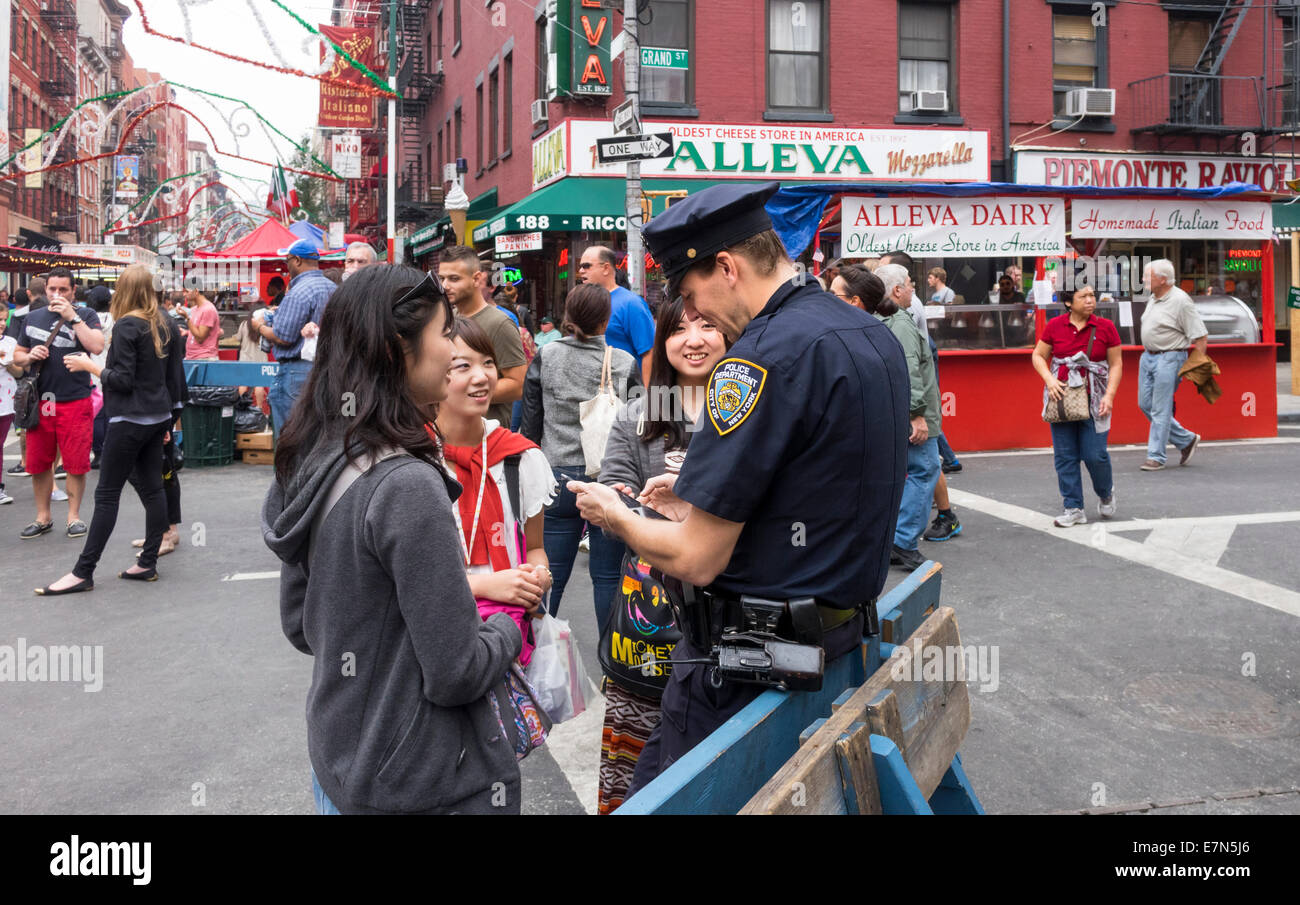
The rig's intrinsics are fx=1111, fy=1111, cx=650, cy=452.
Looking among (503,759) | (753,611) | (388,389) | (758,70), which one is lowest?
(503,759)

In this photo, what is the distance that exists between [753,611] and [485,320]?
4.17 meters

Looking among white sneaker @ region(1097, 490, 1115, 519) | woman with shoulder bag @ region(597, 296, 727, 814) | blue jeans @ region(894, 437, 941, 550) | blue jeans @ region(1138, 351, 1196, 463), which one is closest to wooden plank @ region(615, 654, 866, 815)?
woman with shoulder bag @ region(597, 296, 727, 814)

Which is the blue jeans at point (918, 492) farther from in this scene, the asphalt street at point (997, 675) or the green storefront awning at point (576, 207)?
the green storefront awning at point (576, 207)

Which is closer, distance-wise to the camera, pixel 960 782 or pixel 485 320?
pixel 960 782

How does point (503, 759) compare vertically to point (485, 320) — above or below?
below

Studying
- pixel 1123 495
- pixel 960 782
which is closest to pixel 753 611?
pixel 960 782

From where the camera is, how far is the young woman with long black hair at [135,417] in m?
7.32

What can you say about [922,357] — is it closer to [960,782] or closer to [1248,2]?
[960,782]

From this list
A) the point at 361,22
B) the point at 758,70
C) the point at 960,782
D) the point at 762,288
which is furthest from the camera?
the point at 361,22

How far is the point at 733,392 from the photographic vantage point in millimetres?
2203

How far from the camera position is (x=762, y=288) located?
237cm

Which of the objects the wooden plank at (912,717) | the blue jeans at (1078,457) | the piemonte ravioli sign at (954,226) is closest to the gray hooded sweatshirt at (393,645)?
the wooden plank at (912,717)

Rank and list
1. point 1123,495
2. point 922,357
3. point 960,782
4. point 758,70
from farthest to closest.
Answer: point 758,70 < point 1123,495 < point 922,357 < point 960,782

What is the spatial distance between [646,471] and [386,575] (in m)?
1.86
